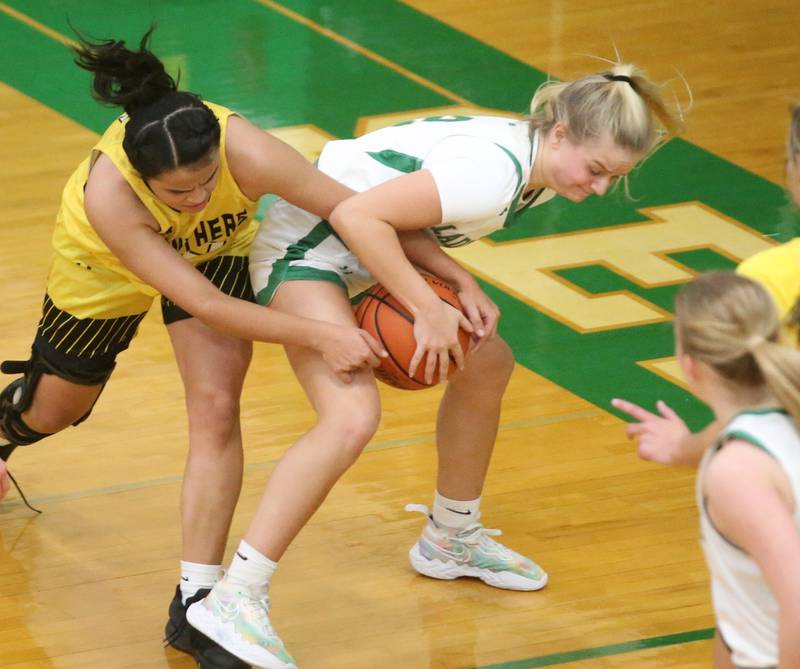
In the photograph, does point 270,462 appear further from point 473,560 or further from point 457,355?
point 457,355

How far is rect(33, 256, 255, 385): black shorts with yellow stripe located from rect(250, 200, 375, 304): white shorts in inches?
2.4

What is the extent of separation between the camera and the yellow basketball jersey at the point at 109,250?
3.56 m


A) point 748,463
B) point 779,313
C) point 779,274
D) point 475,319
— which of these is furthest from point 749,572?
point 475,319

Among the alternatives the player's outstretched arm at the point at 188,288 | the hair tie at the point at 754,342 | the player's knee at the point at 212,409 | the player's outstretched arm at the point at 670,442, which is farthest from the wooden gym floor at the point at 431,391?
the hair tie at the point at 754,342

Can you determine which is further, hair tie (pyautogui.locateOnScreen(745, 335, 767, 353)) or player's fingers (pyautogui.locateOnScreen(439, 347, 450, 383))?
player's fingers (pyautogui.locateOnScreen(439, 347, 450, 383))

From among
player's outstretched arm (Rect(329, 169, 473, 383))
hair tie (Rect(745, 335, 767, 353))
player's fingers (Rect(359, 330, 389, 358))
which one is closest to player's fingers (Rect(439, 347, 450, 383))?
player's outstretched arm (Rect(329, 169, 473, 383))

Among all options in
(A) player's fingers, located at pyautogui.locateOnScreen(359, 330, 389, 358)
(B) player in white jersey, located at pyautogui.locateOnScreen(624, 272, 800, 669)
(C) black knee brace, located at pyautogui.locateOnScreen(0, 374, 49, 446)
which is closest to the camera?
(B) player in white jersey, located at pyautogui.locateOnScreen(624, 272, 800, 669)

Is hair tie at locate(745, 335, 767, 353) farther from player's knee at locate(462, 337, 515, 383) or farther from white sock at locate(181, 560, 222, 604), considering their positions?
white sock at locate(181, 560, 222, 604)

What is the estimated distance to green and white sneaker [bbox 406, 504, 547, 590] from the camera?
408 centimetres

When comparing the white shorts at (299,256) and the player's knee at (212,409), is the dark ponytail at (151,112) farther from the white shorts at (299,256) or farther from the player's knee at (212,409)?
the player's knee at (212,409)

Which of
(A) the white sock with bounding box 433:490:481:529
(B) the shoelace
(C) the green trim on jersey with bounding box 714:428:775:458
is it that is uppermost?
(C) the green trim on jersey with bounding box 714:428:775:458

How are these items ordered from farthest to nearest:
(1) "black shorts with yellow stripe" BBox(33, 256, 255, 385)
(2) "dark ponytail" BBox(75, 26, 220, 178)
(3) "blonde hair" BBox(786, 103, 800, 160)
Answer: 1. (1) "black shorts with yellow stripe" BBox(33, 256, 255, 385)
2. (2) "dark ponytail" BBox(75, 26, 220, 178)
3. (3) "blonde hair" BBox(786, 103, 800, 160)

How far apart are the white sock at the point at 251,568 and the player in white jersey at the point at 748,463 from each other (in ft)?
3.76

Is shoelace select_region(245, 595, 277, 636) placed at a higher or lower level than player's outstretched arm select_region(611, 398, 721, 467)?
lower
